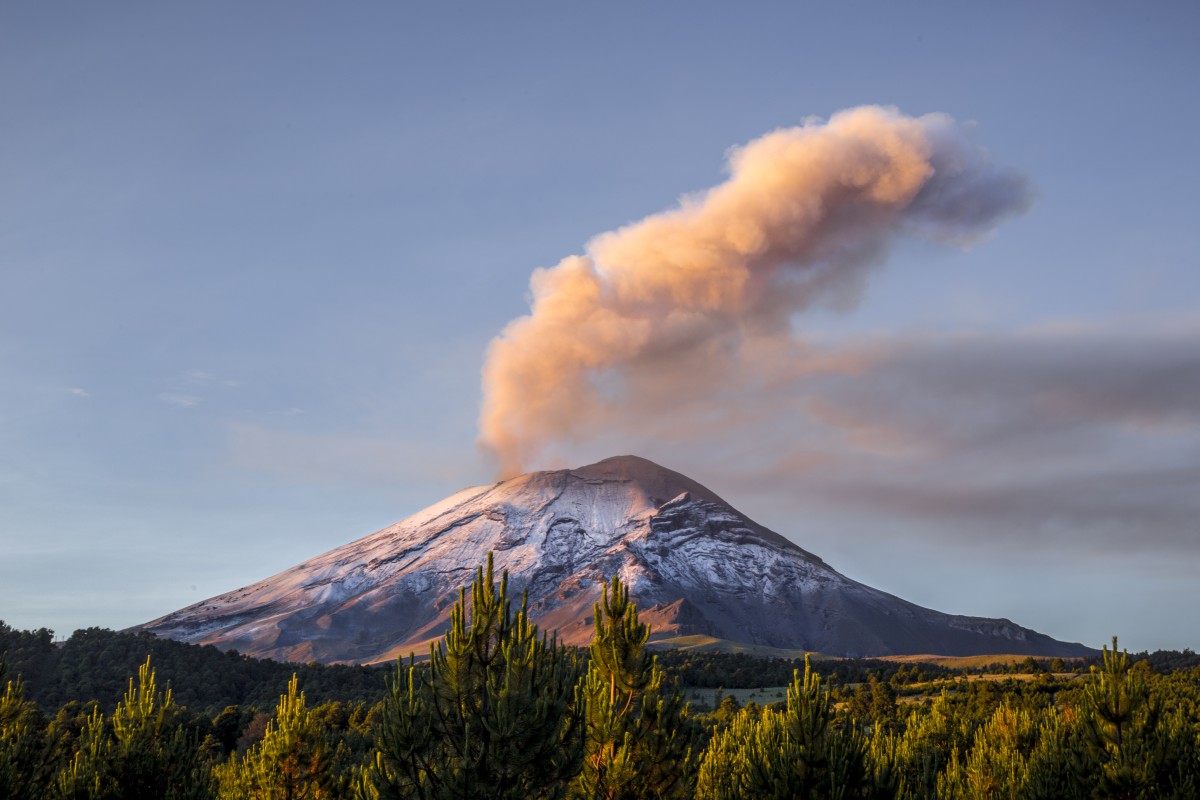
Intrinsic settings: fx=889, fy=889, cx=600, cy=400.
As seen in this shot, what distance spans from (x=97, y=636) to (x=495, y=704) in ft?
439

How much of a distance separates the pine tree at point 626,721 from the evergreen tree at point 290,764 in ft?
43.7

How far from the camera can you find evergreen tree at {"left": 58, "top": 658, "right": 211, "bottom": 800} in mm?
21391

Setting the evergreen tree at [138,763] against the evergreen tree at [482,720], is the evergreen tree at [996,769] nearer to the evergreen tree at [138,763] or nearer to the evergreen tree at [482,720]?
the evergreen tree at [482,720]

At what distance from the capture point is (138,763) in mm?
21844

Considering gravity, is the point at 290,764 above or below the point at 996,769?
above

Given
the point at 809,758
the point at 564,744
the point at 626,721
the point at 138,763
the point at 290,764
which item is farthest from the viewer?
the point at 290,764

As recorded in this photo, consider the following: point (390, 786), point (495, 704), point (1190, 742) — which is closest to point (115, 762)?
point (390, 786)

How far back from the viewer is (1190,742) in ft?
98.0

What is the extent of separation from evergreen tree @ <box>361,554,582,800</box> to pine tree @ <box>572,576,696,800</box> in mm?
4486

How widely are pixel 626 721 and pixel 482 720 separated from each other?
634cm

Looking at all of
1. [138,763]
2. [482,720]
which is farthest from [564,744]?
[138,763]

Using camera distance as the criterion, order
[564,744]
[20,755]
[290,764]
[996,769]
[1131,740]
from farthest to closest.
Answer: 1. [996,769]
2. [290,764]
3. [1131,740]
4. [20,755]
5. [564,744]

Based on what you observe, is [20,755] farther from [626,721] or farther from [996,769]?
[996,769]

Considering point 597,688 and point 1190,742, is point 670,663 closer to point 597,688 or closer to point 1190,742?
point 1190,742
